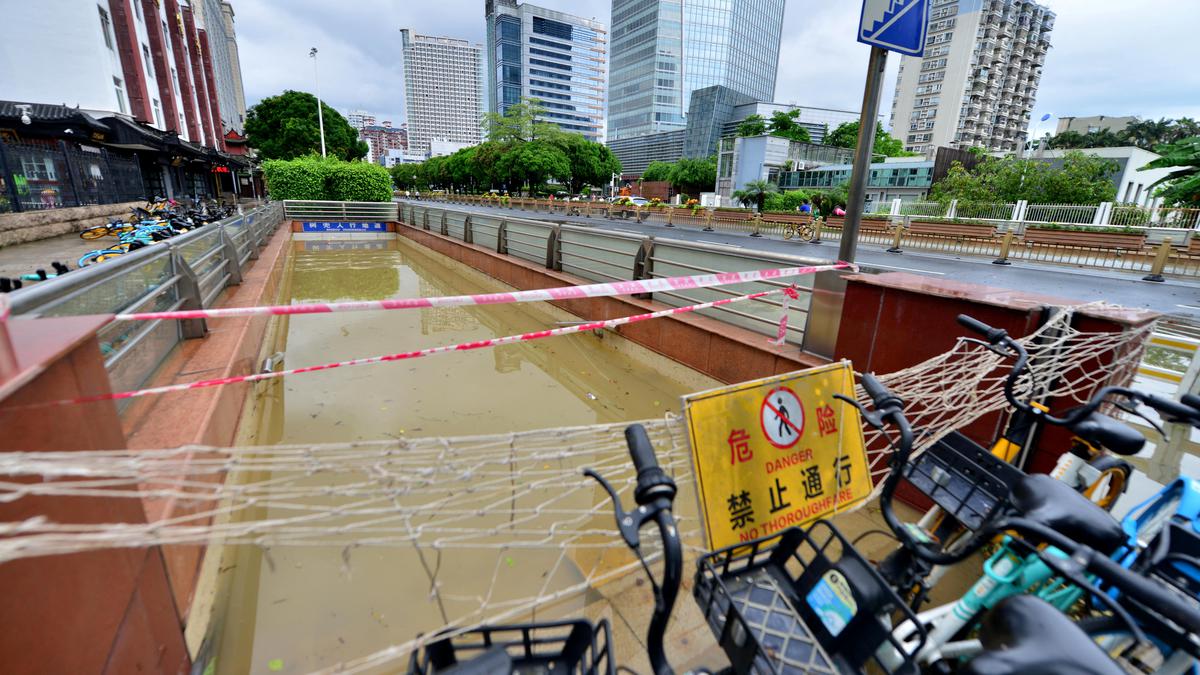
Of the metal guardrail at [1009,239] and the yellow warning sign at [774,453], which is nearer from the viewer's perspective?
the yellow warning sign at [774,453]

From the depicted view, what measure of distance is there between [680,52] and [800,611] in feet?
367

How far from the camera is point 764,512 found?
1966 millimetres

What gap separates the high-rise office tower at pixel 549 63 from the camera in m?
112

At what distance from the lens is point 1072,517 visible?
1.37 metres

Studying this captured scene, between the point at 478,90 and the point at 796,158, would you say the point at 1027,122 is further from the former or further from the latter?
the point at 478,90

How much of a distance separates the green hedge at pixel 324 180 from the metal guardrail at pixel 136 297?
696 inches

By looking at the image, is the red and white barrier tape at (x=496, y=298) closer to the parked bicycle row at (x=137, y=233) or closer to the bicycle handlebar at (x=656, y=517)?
the bicycle handlebar at (x=656, y=517)

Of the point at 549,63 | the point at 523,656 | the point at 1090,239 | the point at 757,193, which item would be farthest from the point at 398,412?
the point at 549,63

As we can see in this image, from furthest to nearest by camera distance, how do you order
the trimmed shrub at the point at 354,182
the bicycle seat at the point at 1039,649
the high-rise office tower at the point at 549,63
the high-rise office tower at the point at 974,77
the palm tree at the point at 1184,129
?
the high-rise office tower at the point at 549,63
the high-rise office tower at the point at 974,77
the palm tree at the point at 1184,129
the trimmed shrub at the point at 354,182
the bicycle seat at the point at 1039,649

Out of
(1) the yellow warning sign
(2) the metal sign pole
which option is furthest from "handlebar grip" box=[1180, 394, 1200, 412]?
(2) the metal sign pole

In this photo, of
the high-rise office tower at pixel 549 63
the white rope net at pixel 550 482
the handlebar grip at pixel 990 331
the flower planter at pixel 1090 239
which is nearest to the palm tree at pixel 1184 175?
the flower planter at pixel 1090 239

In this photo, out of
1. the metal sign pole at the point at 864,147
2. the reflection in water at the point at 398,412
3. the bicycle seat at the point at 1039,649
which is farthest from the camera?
the metal sign pole at the point at 864,147

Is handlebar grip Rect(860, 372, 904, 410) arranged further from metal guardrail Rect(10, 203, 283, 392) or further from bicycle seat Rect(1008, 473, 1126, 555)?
metal guardrail Rect(10, 203, 283, 392)

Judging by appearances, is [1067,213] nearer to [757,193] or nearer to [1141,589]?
[757,193]
